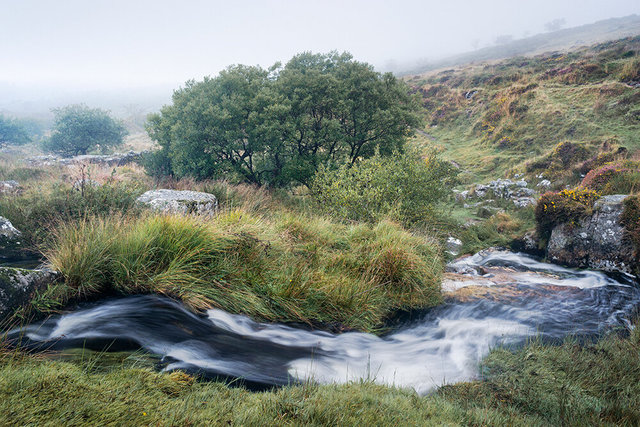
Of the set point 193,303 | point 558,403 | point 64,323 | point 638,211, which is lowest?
point 638,211

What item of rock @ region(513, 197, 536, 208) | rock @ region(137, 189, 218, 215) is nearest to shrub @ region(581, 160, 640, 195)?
rock @ region(513, 197, 536, 208)

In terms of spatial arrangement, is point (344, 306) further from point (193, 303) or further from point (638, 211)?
point (638, 211)

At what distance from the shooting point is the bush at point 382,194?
8930mm

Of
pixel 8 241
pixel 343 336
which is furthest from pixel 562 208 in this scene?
pixel 8 241

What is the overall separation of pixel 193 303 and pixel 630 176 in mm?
13155

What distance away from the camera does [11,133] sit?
43.2 metres

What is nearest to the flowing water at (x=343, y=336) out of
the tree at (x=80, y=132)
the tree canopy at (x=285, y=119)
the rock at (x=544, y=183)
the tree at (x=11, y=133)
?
the tree canopy at (x=285, y=119)

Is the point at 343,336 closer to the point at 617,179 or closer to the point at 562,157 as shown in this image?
the point at 617,179

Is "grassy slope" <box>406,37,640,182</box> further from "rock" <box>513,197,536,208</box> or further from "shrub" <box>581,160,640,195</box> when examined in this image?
"shrub" <box>581,160,640,195</box>

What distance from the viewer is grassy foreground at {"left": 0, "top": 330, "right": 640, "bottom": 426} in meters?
1.88

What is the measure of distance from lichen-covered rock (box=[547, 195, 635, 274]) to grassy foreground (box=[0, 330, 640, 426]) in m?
6.34

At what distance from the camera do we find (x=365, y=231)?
7215 millimetres

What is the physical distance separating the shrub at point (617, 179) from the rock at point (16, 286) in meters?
13.4

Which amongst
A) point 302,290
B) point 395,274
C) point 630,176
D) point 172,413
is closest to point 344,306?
point 302,290
